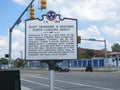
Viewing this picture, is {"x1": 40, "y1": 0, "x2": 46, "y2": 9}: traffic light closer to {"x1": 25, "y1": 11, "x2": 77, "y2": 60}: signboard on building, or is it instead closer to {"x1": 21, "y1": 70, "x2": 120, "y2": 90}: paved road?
{"x1": 21, "y1": 70, "x2": 120, "y2": 90}: paved road

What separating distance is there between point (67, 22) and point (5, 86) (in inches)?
85.8

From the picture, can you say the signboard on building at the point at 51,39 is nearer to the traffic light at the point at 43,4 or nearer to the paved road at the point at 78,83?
the traffic light at the point at 43,4

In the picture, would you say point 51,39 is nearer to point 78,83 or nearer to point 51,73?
point 51,73

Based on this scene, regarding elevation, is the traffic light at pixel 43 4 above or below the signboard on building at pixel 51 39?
above

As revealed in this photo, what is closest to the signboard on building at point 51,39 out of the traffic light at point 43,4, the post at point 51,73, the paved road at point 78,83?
the post at point 51,73

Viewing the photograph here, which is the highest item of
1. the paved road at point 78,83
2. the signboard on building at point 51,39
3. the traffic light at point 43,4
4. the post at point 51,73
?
the traffic light at point 43,4

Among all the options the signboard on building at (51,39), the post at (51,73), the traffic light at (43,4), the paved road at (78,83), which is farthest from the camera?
the paved road at (78,83)

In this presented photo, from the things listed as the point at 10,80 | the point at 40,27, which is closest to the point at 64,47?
the point at 40,27

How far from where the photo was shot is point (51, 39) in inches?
351

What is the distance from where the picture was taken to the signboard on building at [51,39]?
8883 mm

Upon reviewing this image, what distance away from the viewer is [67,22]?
8.96m

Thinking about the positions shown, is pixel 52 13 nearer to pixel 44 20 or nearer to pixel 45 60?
pixel 44 20

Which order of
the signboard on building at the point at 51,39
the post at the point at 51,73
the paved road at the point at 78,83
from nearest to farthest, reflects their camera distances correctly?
the post at the point at 51,73
the signboard on building at the point at 51,39
the paved road at the point at 78,83

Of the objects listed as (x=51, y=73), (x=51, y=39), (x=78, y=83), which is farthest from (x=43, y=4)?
A: (x=51, y=73)
